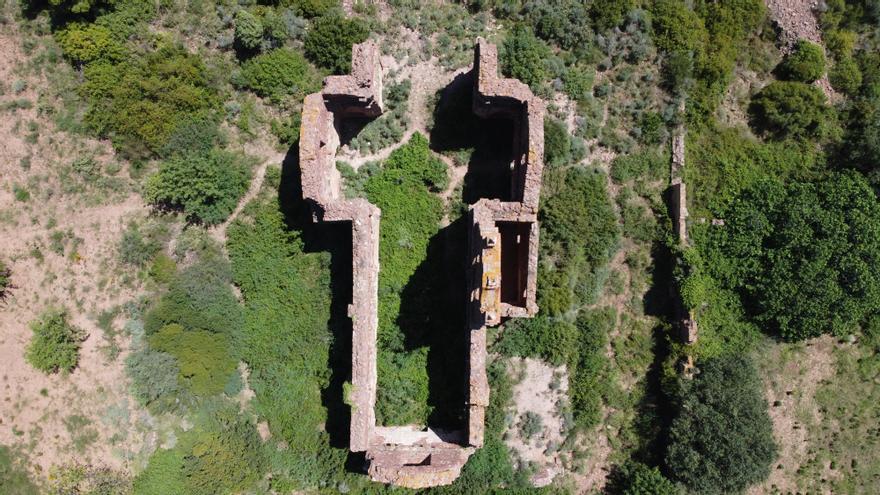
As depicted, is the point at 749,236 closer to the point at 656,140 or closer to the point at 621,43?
the point at 656,140

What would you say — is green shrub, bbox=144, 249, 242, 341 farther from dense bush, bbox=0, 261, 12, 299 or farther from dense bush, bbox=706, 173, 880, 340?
dense bush, bbox=706, 173, 880, 340

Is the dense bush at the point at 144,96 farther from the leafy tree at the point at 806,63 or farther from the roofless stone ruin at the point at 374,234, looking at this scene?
the leafy tree at the point at 806,63

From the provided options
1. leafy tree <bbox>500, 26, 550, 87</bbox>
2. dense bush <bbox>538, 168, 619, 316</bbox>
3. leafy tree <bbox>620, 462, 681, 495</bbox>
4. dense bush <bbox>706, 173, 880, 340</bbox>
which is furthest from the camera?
dense bush <bbox>538, 168, 619, 316</bbox>

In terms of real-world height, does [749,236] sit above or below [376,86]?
below

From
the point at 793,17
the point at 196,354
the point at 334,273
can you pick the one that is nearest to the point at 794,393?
the point at 793,17

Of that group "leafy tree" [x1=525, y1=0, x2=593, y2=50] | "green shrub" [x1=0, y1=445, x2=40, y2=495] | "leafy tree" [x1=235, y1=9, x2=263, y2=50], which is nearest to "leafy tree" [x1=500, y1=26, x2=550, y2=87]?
"leafy tree" [x1=525, y1=0, x2=593, y2=50]

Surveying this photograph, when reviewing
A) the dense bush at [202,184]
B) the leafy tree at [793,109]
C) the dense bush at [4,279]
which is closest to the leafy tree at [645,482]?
the leafy tree at [793,109]

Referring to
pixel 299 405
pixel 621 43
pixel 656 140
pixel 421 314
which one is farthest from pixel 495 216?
pixel 299 405
